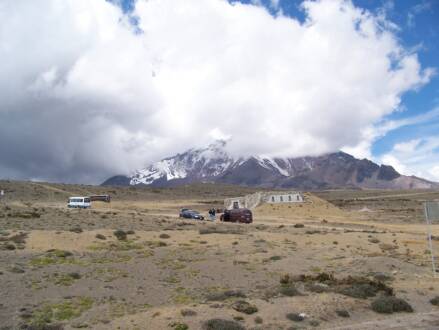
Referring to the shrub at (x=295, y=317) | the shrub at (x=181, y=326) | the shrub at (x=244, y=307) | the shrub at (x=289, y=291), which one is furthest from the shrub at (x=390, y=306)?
the shrub at (x=181, y=326)

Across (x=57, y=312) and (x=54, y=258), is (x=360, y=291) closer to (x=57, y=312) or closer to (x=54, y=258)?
(x=57, y=312)

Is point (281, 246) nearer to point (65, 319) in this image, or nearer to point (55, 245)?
point (55, 245)

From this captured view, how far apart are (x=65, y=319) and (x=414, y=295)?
13676 mm

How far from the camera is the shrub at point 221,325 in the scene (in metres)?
13.3

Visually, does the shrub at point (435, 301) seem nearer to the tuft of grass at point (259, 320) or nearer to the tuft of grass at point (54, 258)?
the tuft of grass at point (259, 320)

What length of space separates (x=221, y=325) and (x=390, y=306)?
652 cm

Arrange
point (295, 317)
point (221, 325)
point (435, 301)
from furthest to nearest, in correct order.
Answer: point (435, 301), point (295, 317), point (221, 325)

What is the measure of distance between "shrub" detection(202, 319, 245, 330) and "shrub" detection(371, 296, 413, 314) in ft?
18.1

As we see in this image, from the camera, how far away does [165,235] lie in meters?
36.7

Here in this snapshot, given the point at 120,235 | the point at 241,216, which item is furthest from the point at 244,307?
the point at 241,216

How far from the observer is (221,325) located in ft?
44.1

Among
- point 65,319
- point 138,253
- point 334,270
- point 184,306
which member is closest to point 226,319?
point 184,306

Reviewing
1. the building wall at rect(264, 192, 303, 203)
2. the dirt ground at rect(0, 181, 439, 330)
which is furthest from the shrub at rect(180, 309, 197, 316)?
the building wall at rect(264, 192, 303, 203)

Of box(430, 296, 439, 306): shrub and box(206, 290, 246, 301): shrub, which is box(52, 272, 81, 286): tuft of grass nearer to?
box(206, 290, 246, 301): shrub
